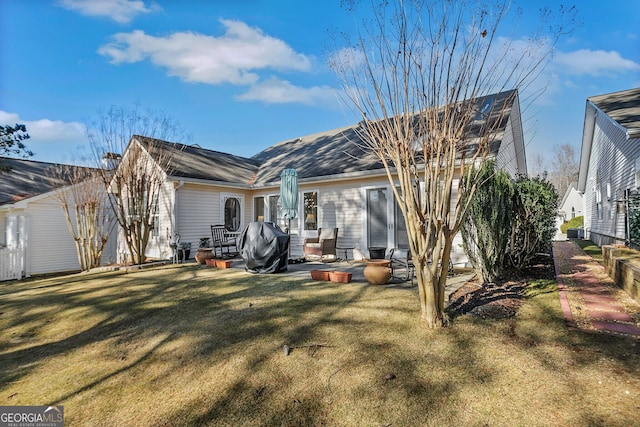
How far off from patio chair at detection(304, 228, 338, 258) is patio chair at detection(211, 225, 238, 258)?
8.48ft

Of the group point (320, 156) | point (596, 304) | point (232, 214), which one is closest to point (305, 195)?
point (320, 156)

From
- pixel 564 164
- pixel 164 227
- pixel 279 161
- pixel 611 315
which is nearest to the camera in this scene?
pixel 611 315

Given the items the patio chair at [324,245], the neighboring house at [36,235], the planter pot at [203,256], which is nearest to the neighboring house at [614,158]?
the patio chair at [324,245]

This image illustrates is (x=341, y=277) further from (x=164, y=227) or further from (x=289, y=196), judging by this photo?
(x=164, y=227)

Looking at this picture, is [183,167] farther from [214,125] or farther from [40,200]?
[40,200]

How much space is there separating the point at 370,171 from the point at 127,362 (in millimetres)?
7140

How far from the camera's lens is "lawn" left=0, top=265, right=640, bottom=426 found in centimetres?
247

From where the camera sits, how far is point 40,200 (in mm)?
12500

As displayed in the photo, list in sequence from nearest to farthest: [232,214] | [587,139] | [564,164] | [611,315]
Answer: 1. [611,315]
2. [232,214]
3. [587,139]
4. [564,164]

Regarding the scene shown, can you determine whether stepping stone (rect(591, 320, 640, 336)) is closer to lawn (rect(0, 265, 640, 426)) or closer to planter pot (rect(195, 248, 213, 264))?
lawn (rect(0, 265, 640, 426))

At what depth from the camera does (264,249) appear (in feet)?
24.5

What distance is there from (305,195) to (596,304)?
8.12 metres

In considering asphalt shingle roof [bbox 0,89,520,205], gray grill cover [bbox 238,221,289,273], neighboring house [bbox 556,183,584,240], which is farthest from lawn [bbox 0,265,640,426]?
neighboring house [bbox 556,183,584,240]

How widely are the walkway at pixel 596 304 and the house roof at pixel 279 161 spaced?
334 cm
